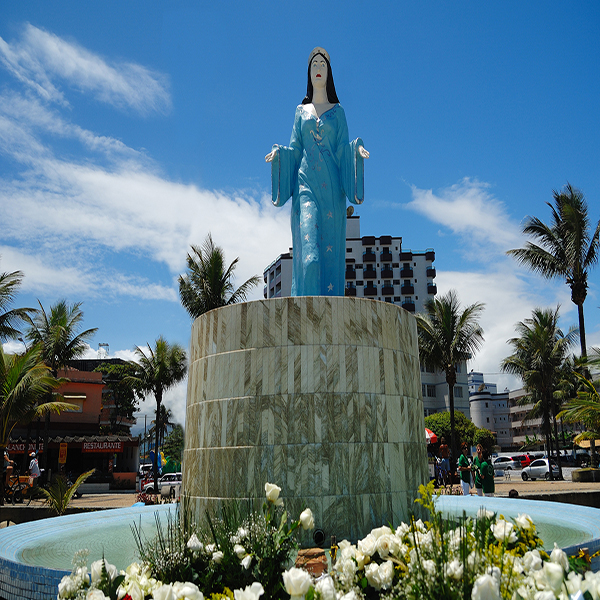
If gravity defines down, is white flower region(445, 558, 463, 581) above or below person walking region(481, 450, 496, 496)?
above

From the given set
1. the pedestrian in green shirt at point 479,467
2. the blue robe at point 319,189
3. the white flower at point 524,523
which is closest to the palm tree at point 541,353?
the pedestrian in green shirt at point 479,467

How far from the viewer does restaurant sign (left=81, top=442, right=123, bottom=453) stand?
33469 mm

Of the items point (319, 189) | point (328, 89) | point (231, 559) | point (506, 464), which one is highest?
point (328, 89)

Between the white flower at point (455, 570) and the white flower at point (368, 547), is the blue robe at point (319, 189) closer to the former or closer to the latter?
the white flower at point (368, 547)

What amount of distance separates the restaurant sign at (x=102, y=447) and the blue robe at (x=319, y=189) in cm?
2828

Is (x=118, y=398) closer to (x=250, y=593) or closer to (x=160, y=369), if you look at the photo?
(x=160, y=369)

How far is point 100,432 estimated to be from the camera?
120ft

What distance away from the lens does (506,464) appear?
40062 millimetres

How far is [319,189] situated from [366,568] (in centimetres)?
742

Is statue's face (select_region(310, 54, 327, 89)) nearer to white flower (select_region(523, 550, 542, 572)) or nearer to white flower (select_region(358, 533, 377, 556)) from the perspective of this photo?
white flower (select_region(358, 533, 377, 556))

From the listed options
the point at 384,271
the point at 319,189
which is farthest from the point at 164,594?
the point at 384,271

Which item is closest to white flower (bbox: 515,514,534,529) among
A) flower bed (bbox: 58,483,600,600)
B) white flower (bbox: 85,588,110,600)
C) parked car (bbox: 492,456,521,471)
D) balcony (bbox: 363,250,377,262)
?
flower bed (bbox: 58,483,600,600)

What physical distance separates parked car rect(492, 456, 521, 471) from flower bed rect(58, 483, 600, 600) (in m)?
39.2

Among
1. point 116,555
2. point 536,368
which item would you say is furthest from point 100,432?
point 116,555
